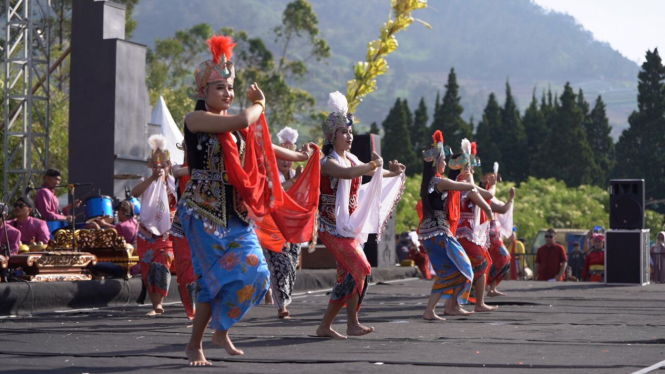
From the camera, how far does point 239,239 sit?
5605 mm

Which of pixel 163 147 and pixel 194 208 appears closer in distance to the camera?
pixel 194 208

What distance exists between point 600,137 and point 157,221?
71.9 meters

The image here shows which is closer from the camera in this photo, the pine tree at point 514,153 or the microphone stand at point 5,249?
the microphone stand at point 5,249

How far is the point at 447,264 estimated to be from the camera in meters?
9.26

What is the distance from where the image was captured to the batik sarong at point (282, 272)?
952 centimetres

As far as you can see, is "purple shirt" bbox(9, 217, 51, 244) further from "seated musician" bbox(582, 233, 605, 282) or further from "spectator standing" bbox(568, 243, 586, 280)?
"spectator standing" bbox(568, 243, 586, 280)

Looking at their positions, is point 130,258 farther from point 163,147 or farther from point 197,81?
point 197,81

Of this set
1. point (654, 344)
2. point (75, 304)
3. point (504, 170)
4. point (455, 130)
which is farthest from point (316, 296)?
point (504, 170)

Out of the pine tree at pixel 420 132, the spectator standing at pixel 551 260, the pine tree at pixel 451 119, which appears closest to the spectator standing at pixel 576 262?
the spectator standing at pixel 551 260

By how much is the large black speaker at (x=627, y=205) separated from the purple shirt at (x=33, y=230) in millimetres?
9857

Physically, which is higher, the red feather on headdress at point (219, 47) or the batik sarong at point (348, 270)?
the red feather on headdress at point (219, 47)

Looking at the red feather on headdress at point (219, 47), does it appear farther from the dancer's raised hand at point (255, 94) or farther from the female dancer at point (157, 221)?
the female dancer at point (157, 221)

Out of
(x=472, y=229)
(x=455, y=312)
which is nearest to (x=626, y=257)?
(x=472, y=229)

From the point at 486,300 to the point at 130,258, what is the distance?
13.8 ft
